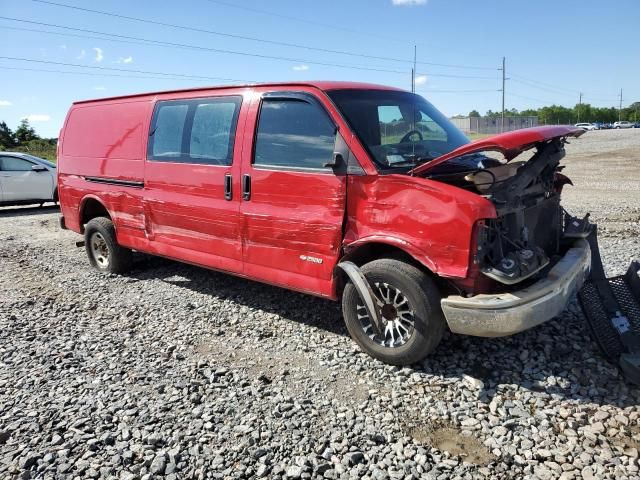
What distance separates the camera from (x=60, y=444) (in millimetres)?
3088

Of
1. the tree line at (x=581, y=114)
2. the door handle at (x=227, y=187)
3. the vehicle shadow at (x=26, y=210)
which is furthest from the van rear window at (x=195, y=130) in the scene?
the tree line at (x=581, y=114)

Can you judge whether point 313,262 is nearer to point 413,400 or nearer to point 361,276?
point 361,276

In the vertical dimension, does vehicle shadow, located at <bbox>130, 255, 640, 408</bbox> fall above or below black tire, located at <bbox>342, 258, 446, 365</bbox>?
below

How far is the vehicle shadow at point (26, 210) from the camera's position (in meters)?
13.6

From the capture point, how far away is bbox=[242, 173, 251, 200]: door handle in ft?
15.4

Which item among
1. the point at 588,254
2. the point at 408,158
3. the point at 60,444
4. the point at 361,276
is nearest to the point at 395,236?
the point at 361,276

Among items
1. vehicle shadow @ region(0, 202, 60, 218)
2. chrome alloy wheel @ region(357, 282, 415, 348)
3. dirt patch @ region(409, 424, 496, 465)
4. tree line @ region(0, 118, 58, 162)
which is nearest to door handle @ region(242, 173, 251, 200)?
chrome alloy wheel @ region(357, 282, 415, 348)

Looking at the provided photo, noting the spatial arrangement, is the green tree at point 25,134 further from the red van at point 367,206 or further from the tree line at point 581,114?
the tree line at point 581,114

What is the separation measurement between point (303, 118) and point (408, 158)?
3.12 feet

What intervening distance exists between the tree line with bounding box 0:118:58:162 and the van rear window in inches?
1679

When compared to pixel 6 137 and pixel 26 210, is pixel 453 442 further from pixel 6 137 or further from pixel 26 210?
pixel 6 137

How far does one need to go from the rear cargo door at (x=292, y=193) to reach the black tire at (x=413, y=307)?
18.6 inches

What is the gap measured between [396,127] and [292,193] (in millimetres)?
1096

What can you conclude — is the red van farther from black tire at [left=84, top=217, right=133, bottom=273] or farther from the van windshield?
black tire at [left=84, top=217, right=133, bottom=273]
